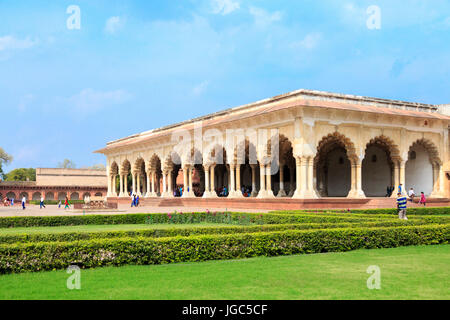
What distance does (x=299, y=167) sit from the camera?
73.3 ft

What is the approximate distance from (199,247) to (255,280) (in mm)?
1937

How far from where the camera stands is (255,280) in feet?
20.5

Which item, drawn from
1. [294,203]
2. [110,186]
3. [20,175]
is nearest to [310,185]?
[294,203]

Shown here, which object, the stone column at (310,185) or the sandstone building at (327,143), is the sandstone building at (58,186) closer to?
the sandstone building at (327,143)

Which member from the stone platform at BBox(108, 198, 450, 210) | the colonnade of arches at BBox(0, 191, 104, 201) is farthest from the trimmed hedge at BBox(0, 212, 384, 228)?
the colonnade of arches at BBox(0, 191, 104, 201)

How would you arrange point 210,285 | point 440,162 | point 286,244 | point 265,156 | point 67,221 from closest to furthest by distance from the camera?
point 210,285, point 286,244, point 67,221, point 265,156, point 440,162

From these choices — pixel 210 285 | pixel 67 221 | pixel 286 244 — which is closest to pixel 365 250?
pixel 286 244

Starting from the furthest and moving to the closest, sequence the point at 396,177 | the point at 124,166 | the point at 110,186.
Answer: the point at 110,186, the point at 124,166, the point at 396,177

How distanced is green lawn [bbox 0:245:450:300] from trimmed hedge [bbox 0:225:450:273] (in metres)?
0.24

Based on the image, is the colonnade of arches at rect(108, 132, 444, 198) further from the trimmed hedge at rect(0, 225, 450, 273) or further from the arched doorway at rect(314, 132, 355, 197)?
the trimmed hedge at rect(0, 225, 450, 273)

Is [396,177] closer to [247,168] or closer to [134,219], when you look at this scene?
[134,219]

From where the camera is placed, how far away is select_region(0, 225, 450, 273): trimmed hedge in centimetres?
711
